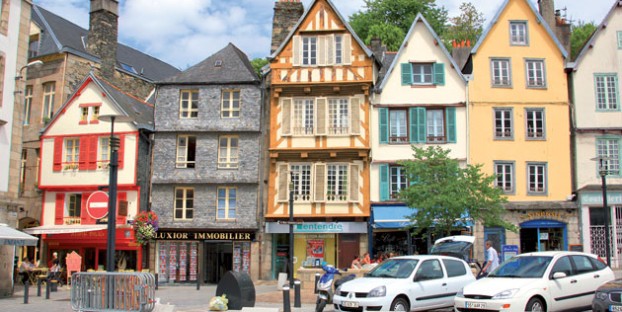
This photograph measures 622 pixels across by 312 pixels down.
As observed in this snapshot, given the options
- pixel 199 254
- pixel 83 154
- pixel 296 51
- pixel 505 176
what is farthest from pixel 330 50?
pixel 83 154

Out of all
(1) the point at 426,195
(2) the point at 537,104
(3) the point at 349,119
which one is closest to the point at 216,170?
(3) the point at 349,119

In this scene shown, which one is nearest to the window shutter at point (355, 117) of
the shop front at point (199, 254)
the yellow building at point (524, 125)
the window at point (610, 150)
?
the yellow building at point (524, 125)

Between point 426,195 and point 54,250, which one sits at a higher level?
point 426,195

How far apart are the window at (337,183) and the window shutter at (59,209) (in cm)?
1289

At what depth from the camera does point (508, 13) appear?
30.2 meters

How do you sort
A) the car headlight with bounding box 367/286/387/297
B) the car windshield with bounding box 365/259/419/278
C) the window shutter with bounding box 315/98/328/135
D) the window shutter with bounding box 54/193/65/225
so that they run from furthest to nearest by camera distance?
the window shutter with bounding box 54/193/65/225 < the window shutter with bounding box 315/98/328/135 < the car windshield with bounding box 365/259/419/278 < the car headlight with bounding box 367/286/387/297

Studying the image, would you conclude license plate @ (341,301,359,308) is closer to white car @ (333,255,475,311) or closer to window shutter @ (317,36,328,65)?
white car @ (333,255,475,311)

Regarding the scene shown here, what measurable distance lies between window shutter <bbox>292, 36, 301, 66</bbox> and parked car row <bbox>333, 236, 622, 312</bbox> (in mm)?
16663

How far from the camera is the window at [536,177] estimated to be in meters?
29.0

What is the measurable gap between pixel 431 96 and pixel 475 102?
2.00m

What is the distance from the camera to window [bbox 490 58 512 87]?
29770 millimetres

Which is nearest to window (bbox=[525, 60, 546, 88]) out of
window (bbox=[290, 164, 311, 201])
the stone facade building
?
window (bbox=[290, 164, 311, 201])

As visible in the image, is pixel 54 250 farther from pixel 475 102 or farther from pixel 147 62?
pixel 475 102

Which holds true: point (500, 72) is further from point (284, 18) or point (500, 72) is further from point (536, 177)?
point (284, 18)
